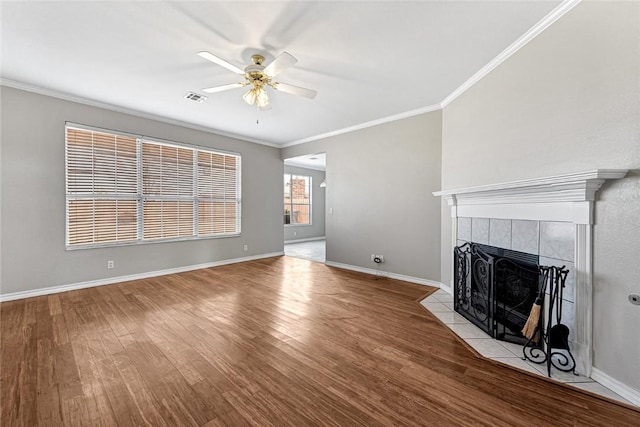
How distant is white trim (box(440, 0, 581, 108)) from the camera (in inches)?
77.8

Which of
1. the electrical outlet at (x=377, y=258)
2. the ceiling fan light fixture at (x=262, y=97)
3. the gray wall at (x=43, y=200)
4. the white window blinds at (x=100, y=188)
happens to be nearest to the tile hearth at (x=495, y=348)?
the electrical outlet at (x=377, y=258)

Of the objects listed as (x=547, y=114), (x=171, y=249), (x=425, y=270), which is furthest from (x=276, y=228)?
(x=547, y=114)

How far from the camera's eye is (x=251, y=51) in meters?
2.57

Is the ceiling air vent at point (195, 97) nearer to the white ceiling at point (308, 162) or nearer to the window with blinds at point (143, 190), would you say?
the window with blinds at point (143, 190)

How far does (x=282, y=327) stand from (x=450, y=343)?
5.28 feet

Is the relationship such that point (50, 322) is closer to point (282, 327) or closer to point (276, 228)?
point (282, 327)

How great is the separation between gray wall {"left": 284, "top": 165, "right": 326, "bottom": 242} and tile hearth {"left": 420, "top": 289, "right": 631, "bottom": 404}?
645 cm

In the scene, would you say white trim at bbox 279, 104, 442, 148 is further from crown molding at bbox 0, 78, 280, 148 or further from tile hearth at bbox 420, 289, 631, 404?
tile hearth at bbox 420, 289, 631, 404

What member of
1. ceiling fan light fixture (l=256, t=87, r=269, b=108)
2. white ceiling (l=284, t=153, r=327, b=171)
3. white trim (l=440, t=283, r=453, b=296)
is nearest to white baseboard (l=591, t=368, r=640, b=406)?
white trim (l=440, t=283, r=453, b=296)

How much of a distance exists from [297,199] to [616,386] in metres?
8.47

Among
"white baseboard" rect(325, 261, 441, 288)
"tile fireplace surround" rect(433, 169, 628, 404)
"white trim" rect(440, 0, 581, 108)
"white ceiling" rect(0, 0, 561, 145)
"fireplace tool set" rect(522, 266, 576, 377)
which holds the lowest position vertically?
"white baseboard" rect(325, 261, 441, 288)

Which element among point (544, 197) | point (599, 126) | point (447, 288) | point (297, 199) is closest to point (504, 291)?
point (544, 197)

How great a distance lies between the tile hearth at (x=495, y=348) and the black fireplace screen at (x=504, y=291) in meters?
0.11

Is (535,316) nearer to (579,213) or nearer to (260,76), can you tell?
(579,213)
